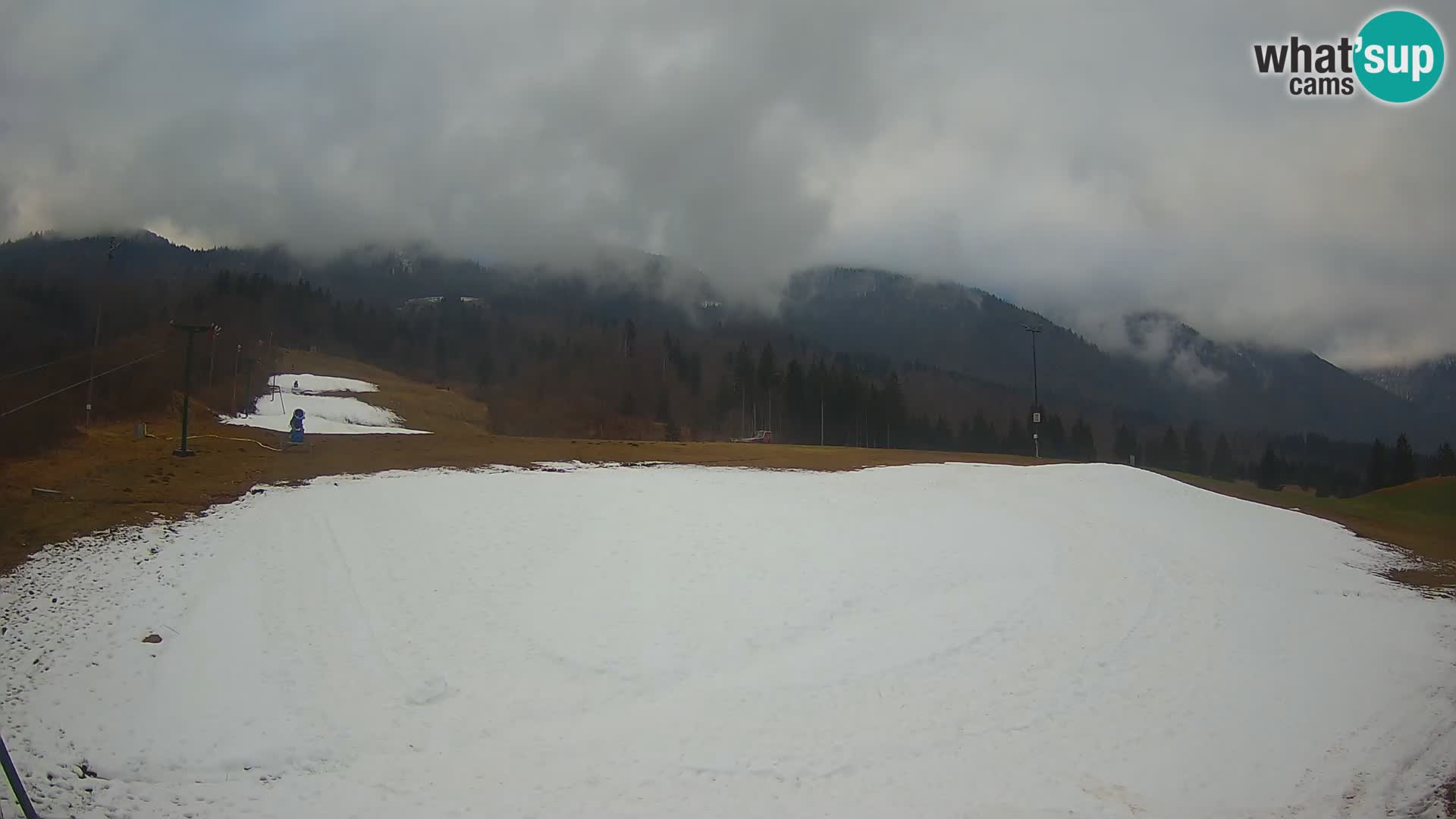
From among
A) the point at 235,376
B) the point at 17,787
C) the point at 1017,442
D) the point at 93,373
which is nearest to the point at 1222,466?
the point at 1017,442

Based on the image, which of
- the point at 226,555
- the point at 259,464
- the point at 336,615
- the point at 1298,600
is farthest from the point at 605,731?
the point at 259,464

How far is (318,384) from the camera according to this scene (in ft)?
252

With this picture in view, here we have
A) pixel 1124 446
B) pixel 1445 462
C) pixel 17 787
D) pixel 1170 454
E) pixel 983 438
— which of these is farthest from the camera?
pixel 1124 446

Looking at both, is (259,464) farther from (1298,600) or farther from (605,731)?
(1298,600)

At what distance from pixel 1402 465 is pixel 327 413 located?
307 feet

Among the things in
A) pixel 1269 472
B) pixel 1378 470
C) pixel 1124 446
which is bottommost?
pixel 1269 472

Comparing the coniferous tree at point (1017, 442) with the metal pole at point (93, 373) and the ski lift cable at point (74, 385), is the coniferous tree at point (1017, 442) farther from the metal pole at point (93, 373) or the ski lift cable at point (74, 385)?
the metal pole at point (93, 373)

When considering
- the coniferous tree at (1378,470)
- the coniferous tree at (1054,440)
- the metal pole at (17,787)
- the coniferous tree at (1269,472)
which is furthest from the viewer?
the coniferous tree at (1054,440)

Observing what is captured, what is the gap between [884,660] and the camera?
13203mm

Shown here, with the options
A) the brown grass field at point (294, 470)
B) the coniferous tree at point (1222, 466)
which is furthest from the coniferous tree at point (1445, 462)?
the brown grass field at point (294, 470)

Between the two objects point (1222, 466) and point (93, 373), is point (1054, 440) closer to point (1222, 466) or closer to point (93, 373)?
point (1222, 466)

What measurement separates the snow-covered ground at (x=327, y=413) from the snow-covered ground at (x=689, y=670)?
116ft

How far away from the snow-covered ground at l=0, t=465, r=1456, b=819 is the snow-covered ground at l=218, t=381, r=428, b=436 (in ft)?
116

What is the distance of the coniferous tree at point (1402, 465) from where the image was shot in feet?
226
